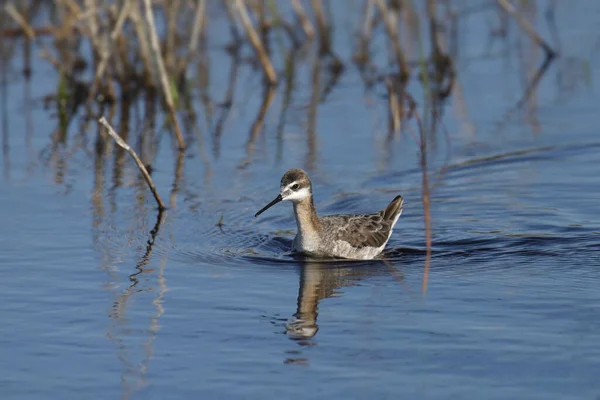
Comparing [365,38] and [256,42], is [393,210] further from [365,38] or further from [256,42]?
[365,38]

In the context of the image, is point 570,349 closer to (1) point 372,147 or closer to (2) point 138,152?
(1) point 372,147

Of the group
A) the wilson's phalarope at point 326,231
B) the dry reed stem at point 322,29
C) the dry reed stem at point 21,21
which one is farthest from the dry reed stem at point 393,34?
the wilson's phalarope at point 326,231

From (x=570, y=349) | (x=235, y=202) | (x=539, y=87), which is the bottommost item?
(x=570, y=349)

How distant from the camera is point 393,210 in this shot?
1227 cm

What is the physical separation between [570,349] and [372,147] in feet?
23.8

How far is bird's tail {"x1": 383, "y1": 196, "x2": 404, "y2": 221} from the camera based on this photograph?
481 inches

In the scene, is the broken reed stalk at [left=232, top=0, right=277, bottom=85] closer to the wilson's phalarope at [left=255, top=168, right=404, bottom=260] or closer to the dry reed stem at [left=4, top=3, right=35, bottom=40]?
the dry reed stem at [left=4, top=3, right=35, bottom=40]

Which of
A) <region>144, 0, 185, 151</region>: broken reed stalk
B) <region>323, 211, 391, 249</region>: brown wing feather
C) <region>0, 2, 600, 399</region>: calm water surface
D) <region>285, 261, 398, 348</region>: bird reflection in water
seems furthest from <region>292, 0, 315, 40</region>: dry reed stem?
<region>285, 261, 398, 348</region>: bird reflection in water

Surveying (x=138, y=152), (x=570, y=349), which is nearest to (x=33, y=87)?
(x=138, y=152)

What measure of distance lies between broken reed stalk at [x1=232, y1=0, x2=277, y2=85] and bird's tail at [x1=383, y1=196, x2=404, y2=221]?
621 centimetres

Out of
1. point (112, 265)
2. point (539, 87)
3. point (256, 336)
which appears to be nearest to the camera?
point (256, 336)

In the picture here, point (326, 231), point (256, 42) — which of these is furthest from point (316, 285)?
point (256, 42)

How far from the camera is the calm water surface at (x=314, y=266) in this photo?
8219 mm

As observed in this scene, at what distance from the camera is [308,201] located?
11883 mm
